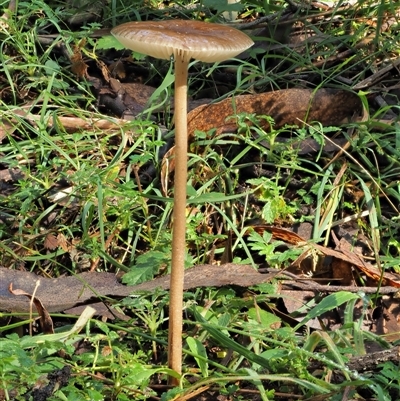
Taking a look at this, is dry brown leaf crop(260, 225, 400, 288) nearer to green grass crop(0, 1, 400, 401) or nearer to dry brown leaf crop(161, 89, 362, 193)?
green grass crop(0, 1, 400, 401)

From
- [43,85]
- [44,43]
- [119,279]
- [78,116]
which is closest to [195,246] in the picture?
[119,279]

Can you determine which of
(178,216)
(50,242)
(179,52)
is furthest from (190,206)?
(179,52)

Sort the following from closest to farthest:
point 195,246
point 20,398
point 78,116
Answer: point 20,398
point 195,246
point 78,116

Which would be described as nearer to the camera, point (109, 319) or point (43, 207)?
point (109, 319)

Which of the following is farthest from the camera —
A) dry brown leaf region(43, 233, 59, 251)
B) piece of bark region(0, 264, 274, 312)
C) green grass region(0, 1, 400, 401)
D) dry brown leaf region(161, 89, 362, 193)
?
dry brown leaf region(161, 89, 362, 193)

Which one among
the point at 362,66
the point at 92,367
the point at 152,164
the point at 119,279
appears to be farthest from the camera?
the point at 362,66

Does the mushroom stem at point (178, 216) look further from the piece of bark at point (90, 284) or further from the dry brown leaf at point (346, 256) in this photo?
the dry brown leaf at point (346, 256)

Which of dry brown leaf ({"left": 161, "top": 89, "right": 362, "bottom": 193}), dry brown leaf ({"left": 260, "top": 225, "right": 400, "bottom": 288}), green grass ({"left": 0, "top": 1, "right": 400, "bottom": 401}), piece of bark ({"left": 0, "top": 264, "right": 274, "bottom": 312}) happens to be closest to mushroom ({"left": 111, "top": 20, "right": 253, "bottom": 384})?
green grass ({"left": 0, "top": 1, "right": 400, "bottom": 401})

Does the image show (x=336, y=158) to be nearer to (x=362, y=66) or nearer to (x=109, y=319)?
(x=362, y=66)
